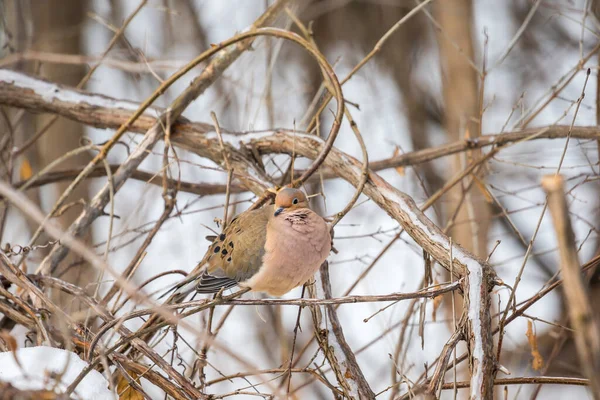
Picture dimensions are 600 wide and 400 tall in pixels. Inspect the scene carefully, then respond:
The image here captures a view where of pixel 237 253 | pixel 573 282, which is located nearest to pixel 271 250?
pixel 237 253

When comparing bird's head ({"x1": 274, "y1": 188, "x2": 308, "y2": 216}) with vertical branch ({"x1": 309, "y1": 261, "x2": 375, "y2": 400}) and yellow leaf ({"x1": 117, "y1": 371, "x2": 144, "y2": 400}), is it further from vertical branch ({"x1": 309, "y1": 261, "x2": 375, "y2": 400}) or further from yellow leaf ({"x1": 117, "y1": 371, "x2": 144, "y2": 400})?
yellow leaf ({"x1": 117, "y1": 371, "x2": 144, "y2": 400})


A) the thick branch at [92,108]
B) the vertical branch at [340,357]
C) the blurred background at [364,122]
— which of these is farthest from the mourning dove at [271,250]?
the blurred background at [364,122]

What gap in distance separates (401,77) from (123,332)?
490cm

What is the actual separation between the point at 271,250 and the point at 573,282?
1291 mm

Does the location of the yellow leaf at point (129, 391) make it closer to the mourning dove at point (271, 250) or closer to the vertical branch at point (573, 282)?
the mourning dove at point (271, 250)

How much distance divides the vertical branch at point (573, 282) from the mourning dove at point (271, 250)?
1.15 meters

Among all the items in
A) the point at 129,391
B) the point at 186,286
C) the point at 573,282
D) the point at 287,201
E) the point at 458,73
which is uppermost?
the point at 458,73

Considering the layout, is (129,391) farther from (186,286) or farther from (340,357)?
(340,357)

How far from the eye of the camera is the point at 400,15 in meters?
6.29

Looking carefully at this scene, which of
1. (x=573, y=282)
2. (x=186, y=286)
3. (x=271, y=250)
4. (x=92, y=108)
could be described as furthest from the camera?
(x=92, y=108)

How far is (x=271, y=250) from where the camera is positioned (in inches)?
79.4

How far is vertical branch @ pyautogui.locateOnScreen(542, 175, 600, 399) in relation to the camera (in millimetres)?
799

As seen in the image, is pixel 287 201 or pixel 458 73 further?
pixel 458 73

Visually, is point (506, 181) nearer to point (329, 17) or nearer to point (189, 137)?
point (329, 17)
